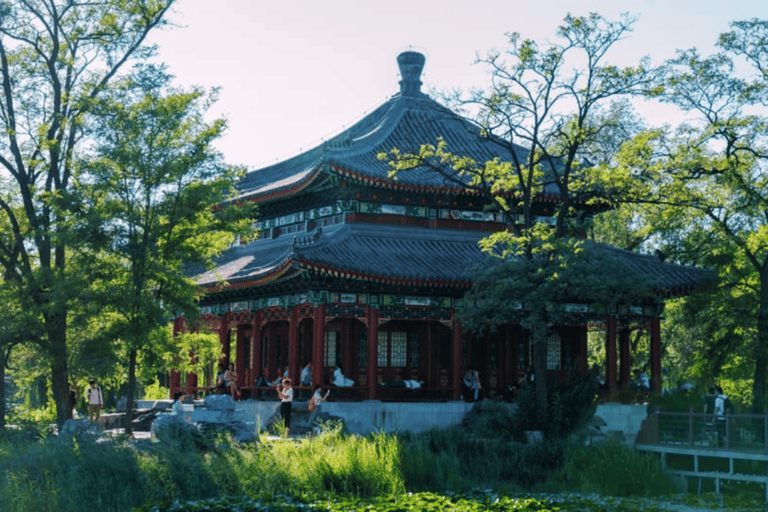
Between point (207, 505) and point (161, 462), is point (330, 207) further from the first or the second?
point (207, 505)

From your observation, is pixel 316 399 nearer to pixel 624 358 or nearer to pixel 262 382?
pixel 262 382

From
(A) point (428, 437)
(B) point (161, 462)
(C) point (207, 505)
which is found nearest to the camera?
(C) point (207, 505)

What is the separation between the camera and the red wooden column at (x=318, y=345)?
2731 cm

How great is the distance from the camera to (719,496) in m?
21.0

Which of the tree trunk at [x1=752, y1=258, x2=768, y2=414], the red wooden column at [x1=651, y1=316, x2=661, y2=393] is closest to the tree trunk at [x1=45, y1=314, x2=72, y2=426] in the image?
the red wooden column at [x1=651, y1=316, x2=661, y2=393]

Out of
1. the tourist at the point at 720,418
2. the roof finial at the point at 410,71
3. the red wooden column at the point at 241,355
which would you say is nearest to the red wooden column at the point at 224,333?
the red wooden column at the point at 241,355

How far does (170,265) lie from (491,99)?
8707 millimetres

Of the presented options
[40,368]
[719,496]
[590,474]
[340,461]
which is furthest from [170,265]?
[719,496]

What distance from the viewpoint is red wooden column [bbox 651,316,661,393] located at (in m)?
30.4

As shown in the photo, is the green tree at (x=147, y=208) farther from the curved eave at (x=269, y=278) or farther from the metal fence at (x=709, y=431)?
the metal fence at (x=709, y=431)

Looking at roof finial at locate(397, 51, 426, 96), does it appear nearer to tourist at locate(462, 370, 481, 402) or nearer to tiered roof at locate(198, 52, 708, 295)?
tiered roof at locate(198, 52, 708, 295)

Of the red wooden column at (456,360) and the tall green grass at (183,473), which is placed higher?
the red wooden column at (456,360)

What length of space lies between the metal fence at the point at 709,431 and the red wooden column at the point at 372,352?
23.4ft

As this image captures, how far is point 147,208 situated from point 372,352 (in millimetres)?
7331
